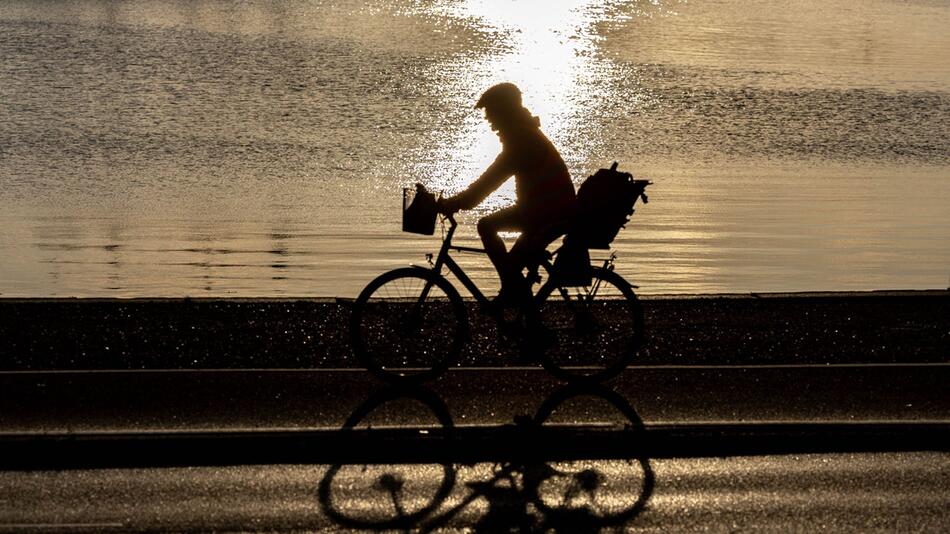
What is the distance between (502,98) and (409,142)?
74.7ft

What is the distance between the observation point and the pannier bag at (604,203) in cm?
894

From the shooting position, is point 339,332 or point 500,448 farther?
point 339,332

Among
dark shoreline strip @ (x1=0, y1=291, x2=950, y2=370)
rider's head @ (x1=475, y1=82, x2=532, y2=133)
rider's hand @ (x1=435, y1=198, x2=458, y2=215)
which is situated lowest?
dark shoreline strip @ (x1=0, y1=291, x2=950, y2=370)

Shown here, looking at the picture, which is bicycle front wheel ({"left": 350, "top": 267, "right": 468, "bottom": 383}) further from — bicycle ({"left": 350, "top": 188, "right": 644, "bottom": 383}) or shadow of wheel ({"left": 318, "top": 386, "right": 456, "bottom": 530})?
shadow of wheel ({"left": 318, "top": 386, "right": 456, "bottom": 530})

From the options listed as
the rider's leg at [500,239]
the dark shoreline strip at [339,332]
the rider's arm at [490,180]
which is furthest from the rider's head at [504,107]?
the dark shoreline strip at [339,332]

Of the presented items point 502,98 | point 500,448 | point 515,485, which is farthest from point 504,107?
point 515,485

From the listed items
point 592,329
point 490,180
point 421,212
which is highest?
point 490,180

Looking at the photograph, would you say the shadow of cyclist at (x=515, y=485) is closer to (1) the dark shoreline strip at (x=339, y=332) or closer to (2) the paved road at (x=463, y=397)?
(2) the paved road at (x=463, y=397)

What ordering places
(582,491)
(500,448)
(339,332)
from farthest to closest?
(339,332), (500,448), (582,491)

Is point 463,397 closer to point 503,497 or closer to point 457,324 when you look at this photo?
point 457,324

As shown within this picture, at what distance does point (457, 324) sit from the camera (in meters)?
9.12

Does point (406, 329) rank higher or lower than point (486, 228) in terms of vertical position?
lower

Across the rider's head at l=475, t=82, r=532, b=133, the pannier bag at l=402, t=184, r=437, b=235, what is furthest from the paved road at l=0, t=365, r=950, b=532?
the rider's head at l=475, t=82, r=532, b=133

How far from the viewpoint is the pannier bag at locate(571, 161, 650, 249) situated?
894 cm
